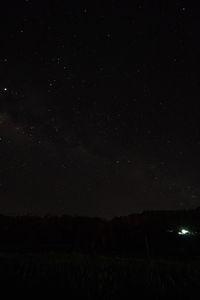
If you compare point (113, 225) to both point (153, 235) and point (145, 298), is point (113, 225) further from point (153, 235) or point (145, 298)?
point (145, 298)

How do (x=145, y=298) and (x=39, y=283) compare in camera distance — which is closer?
(x=145, y=298)

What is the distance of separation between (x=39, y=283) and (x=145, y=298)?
237cm

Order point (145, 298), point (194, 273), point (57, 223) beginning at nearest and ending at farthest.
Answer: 1. point (145, 298)
2. point (194, 273)
3. point (57, 223)

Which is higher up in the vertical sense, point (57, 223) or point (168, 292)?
point (57, 223)

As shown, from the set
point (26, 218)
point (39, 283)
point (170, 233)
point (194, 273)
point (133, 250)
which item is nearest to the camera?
point (39, 283)

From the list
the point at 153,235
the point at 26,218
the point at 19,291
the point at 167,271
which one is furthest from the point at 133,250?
A: the point at 19,291

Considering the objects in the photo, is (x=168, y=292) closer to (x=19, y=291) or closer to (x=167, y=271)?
(x=167, y=271)

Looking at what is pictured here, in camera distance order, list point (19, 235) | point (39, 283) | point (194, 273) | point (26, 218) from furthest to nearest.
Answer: point (26, 218), point (19, 235), point (194, 273), point (39, 283)

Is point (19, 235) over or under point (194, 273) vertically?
over

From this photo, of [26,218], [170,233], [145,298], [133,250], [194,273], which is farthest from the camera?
[26,218]

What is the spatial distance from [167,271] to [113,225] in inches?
1145

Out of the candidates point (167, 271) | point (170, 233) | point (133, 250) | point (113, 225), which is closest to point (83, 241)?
point (113, 225)

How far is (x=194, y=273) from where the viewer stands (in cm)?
764

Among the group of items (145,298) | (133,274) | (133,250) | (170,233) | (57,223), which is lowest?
(145,298)
